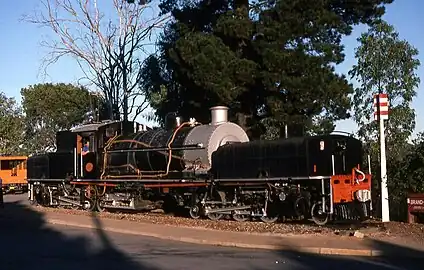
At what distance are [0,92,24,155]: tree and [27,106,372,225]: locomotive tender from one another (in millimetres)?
33733

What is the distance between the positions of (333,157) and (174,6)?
1344cm

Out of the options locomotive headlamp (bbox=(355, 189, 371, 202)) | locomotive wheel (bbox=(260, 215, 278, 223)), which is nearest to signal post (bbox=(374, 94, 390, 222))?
locomotive headlamp (bbox=(355, 189, 371, 202))

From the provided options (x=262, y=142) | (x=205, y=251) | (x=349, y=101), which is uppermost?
(x=349, y=101)

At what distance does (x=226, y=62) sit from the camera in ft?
71.8

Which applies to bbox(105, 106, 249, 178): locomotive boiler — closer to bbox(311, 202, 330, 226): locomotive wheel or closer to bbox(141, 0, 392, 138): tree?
bbox(141, 0, 392, 138): tree

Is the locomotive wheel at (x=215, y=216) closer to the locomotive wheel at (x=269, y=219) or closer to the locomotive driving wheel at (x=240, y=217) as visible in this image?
the locomotive driving wheel at (x=240, y=217)

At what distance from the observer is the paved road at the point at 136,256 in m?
10.9

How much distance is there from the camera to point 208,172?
62.5 feet

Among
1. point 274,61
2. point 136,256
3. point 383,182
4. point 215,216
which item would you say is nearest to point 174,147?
point 215,216

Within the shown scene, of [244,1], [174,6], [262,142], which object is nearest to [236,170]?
[262,142]

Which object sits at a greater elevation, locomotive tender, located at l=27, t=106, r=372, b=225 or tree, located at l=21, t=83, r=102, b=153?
tree, located at l=21, t=83, r=102, b=153

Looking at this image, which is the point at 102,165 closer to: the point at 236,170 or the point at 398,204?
the point at 236,170

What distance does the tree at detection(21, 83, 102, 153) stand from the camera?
6234 centimetres

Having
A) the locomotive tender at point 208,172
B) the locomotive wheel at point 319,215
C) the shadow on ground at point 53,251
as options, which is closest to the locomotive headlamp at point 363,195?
the locomotive tender at point 208,172
